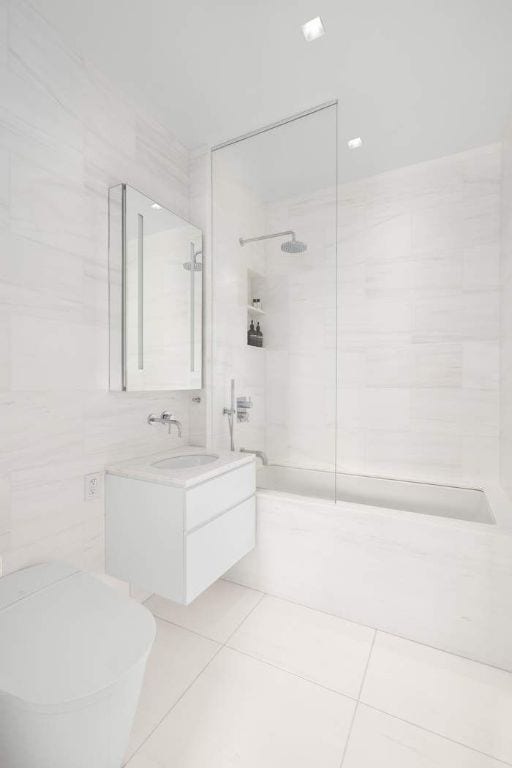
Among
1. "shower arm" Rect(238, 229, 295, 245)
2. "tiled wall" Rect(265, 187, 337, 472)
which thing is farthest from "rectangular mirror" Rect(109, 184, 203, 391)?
"tiled wall" Rect(265, 187, 337, 472)

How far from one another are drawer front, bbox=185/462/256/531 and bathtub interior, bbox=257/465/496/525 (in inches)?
6.5

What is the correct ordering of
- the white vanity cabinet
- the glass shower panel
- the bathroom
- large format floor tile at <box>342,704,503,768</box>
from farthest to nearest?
1. the glass shower panel
2. the white vanity cabinet
3. the bathroom
4. large format floor tile at <box>342,704,503,768</box>

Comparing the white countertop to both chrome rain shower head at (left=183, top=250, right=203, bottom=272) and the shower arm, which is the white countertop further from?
the shower arm

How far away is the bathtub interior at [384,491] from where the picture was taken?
1974 mm

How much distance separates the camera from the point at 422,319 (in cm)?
241

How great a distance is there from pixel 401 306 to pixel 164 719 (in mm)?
2495

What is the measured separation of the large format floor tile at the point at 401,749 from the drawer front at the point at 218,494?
2.92 ft

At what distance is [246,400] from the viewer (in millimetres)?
2193

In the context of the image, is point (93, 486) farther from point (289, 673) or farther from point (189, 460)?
point (289, 673)

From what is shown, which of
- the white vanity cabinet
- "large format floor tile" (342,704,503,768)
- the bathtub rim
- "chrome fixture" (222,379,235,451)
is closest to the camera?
"large format floor tile" (342,704,503,768)

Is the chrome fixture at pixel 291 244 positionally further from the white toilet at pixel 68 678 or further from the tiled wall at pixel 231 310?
the white toilet at pixel 68 678

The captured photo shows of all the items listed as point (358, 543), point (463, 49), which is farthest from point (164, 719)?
point (463, 49)

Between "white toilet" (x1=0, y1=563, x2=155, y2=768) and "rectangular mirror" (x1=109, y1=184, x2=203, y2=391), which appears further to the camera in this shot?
"rectangular mirror" (x1=109, y1=184, x2=203, y2=391)

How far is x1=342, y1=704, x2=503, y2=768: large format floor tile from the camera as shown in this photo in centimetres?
110
